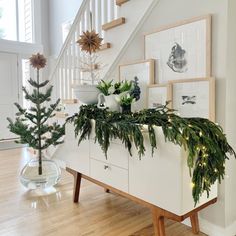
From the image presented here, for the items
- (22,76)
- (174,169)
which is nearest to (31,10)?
(22,76)

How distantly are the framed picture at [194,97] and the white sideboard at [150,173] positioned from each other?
47 centimetres

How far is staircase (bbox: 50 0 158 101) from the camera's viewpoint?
2.13 m

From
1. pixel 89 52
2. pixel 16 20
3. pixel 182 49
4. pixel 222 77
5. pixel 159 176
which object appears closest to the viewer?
pixel 159 176

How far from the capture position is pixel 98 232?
183 centimetres

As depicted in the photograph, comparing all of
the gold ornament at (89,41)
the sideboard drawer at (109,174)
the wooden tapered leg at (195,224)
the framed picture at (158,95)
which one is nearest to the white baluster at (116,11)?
the gold ornament at (89,41)

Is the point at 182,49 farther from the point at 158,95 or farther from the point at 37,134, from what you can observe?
the point at 37,134

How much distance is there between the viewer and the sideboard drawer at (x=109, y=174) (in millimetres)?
1696

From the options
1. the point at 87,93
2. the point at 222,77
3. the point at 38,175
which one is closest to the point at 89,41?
the point at 87,93

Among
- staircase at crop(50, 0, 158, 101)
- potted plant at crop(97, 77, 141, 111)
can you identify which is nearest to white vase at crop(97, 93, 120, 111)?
potted plant at crop(97, 77, 141, 111)

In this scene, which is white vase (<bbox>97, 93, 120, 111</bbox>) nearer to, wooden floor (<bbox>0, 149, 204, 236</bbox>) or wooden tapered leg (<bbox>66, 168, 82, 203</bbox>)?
wooden tapered leg (<bbox>66, 168, 82, 203</bbox>)

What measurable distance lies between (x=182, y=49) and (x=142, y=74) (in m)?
0.41

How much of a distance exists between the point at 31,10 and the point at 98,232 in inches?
207

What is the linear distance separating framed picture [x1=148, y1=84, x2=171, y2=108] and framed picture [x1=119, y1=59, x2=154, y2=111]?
54 millimetres

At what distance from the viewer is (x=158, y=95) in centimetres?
200
